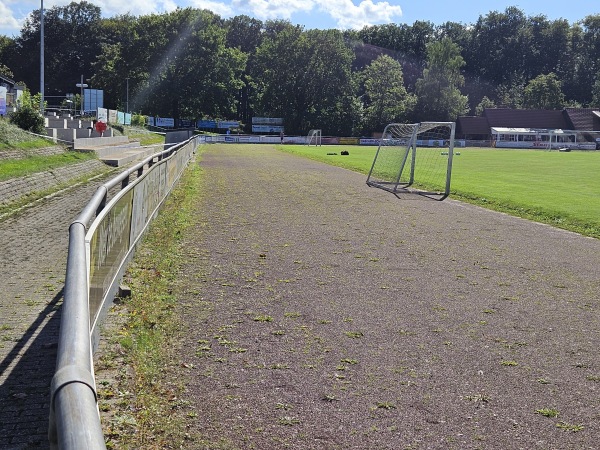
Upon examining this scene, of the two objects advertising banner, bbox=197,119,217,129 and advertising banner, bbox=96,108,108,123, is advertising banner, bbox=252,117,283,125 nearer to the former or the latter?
advertising banner, bbox=197,119,217,129

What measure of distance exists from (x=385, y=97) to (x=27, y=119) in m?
78.1

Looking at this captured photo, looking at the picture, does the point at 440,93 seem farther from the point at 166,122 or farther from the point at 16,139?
the point at 16,139

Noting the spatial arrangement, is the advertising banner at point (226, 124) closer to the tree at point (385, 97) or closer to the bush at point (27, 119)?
the tree at point (385, 97)

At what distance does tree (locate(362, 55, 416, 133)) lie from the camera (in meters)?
105

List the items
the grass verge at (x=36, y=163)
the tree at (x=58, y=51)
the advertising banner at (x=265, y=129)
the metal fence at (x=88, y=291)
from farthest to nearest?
the tree at (x=58, y=51), the advertising banner at (x=265, y=129), the grass verge at (x=36, y=163), the metal fence at (x=88, y=291)

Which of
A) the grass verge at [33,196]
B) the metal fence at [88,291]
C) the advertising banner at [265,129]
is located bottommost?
the grass verge at [33,196]

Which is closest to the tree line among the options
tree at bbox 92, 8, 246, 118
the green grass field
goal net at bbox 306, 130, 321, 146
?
tree at bbox 92, 8, 246, 118

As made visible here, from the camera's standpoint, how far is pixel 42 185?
64.8ft

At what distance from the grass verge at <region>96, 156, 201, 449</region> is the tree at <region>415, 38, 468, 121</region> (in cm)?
9988

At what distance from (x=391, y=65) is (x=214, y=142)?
3699 centimetres

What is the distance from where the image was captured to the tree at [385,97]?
10456 centimetres

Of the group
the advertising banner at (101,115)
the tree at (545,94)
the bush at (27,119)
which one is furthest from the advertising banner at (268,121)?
the bush at (27,119)

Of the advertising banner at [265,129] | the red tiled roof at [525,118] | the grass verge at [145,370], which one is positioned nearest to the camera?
the grass verge at [145,370]

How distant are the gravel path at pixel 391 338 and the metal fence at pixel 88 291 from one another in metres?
0.83
